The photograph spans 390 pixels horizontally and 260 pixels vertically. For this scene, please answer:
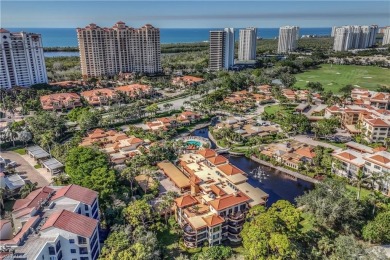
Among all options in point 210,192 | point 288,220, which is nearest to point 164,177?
point 210,192

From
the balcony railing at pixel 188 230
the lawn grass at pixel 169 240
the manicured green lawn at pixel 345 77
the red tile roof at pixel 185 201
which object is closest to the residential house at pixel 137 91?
the manicured green lawn at pixel 345 77

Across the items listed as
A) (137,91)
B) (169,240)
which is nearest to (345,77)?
(137,91)

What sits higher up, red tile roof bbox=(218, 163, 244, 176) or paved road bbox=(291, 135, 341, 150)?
red tile roof bbox=(218, 163, 244, 176)

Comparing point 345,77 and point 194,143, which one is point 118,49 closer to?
point 194,143

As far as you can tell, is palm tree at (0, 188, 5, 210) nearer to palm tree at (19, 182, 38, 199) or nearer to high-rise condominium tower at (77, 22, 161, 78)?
palm tree at (19, 182, 38, 199)

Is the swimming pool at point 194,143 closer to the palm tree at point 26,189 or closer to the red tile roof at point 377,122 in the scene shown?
the palm tree at point 26,189

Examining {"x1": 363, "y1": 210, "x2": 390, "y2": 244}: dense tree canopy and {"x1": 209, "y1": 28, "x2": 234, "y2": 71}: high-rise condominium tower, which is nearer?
{"x1": 363, "y1": 210, "x2": 390, "y2": 244}: dense tree canopy

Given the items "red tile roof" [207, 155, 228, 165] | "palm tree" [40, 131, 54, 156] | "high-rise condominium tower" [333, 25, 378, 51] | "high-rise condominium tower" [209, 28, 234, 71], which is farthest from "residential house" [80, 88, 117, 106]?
"high-rise condominium tower" [333, 25, 378, 51]

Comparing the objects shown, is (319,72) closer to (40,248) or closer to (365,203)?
(365,203)
